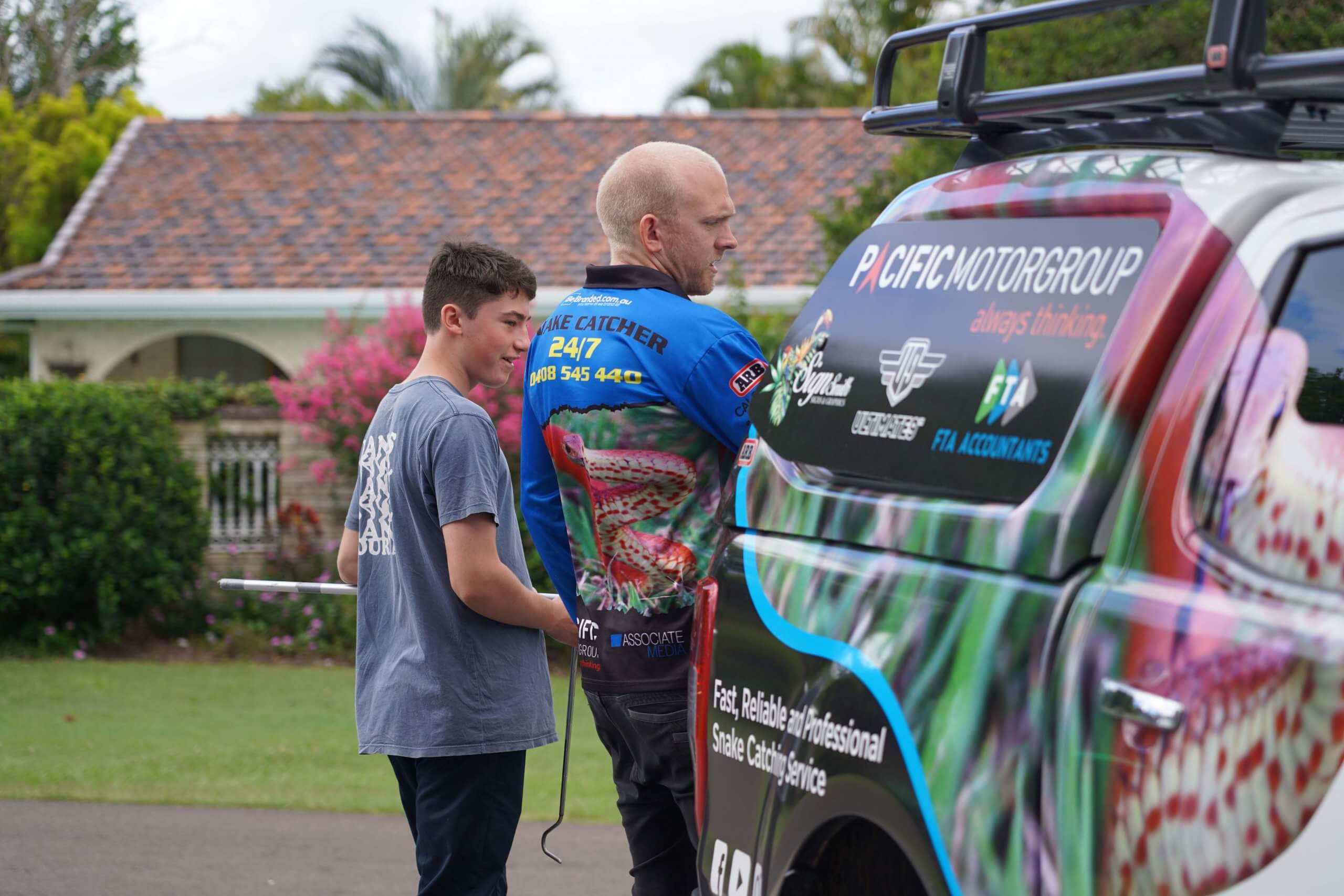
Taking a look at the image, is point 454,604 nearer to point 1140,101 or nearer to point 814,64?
point 1140,101

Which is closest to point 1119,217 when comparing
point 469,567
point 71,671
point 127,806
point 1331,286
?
point 1331,286

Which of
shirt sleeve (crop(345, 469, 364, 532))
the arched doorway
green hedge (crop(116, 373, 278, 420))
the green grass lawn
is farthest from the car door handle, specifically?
the arched doorway

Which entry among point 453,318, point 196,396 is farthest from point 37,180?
point 453,318

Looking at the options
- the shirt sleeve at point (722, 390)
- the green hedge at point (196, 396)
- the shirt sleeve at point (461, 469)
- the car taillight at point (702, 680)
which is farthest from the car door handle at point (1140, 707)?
the green hedge at point (196, 396)

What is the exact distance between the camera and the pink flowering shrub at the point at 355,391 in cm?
1239

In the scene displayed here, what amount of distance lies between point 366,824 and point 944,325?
5.37 meters

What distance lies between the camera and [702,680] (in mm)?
3449

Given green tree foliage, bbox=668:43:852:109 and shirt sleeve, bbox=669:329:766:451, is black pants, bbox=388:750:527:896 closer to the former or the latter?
shirt sleeve, bbox=669:329:766:451

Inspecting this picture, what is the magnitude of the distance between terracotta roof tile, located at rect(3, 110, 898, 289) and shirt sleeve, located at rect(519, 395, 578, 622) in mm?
12396

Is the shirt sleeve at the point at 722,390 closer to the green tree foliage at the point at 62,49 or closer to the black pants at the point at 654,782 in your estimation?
the black pants at the point at 654,782

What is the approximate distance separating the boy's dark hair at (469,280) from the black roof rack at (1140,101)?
1.05 metres

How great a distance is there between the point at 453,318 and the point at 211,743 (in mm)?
6095

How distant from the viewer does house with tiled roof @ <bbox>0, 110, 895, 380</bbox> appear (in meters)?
17.6

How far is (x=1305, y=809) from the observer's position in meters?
2.08
